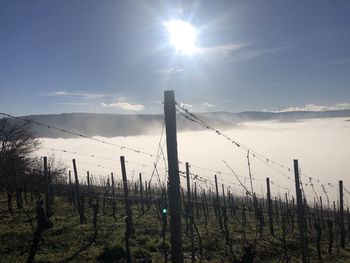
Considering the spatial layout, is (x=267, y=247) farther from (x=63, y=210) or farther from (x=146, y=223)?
(x=63, y=210)

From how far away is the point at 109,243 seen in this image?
1909cm

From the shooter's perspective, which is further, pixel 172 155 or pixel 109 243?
pixel 109 243

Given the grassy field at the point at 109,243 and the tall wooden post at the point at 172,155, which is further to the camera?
the grassy field at the point at 109,243

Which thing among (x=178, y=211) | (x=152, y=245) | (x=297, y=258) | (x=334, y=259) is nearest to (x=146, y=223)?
(x=152, y=245)

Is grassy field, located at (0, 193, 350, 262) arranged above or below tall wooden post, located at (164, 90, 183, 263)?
below

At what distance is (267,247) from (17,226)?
15.2 m

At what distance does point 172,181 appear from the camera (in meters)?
8.93

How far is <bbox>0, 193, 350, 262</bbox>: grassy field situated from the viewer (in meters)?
17.5

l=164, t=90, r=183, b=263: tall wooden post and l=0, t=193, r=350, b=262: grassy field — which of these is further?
l=0, t=193, r=350, b=262: grassy field

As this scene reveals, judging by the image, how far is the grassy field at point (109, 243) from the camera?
1752 cm

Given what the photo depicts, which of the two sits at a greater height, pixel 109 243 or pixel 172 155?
pixel 172 155

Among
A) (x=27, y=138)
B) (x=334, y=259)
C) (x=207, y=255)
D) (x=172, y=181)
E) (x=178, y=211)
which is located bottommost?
(x=334, y=259)

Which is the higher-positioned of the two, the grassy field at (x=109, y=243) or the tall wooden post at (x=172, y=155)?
the tall wooden post at (x=172, y=155)

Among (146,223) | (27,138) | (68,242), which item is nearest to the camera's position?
(68,242)
